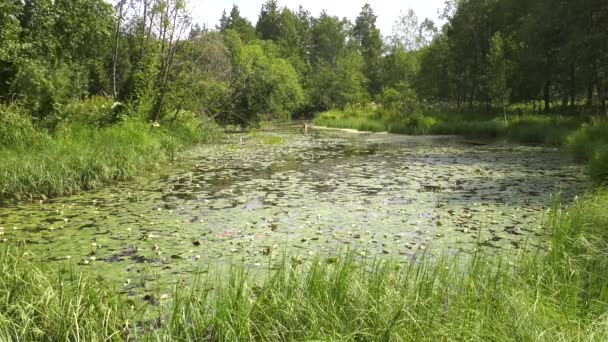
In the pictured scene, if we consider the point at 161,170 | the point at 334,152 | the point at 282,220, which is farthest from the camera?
the point at 334,152

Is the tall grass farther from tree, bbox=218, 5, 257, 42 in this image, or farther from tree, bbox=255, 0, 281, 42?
tree, bbox=255, 0, 281, 42

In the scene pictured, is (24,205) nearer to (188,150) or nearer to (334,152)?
(188,150)

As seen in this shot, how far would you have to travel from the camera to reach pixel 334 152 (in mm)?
20047

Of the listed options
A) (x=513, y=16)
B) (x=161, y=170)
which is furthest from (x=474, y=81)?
(x=161, y=170)

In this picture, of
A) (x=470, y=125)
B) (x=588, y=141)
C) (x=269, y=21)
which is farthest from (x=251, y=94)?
(x=269, y=21)

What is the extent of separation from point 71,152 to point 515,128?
22.0 m

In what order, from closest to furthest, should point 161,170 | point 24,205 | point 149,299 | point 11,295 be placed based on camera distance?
1. point 11,295
2. point 149,299
3. point 24,205
4. point 161,170

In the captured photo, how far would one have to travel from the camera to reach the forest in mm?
3682

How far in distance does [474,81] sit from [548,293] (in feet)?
122

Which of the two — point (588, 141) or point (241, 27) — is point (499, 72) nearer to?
point (588, 141)

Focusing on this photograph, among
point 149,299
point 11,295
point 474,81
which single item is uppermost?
point 474,81

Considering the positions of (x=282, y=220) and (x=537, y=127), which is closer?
(x=282, y=220)

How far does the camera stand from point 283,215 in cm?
841

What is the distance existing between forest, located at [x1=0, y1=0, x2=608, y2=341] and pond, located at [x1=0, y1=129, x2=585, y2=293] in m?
0.07
